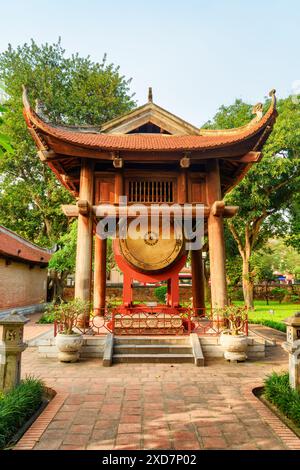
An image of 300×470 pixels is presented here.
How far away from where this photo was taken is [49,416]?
16.4 ft

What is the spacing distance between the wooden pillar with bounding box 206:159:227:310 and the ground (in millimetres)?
2037

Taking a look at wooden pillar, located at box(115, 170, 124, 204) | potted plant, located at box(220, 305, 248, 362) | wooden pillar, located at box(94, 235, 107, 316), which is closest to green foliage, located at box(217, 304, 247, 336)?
potted plant, located at box(220, 305, 248, 362)

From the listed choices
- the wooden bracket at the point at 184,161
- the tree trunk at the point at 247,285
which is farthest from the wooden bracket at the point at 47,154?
the tree trunk at the point at 247,285

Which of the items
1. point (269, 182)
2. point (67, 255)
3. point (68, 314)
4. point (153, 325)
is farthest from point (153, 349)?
point (269, 182)

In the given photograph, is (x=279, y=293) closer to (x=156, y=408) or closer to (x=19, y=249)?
(x=19, y=249)

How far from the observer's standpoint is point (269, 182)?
21328 mm

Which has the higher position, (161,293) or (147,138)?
(147,138)

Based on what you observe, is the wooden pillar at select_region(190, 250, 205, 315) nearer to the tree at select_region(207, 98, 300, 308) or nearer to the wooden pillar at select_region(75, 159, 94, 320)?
the wooden pillar at select_region(75, 159, 94, 320)

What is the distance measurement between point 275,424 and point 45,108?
1051 inches

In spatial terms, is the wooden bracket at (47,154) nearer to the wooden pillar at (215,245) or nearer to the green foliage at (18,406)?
the wooden pillar at (215,245)

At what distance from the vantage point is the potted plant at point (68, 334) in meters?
8.24

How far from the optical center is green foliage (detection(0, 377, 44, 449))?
4.27 m

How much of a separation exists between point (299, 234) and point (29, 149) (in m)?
21.7

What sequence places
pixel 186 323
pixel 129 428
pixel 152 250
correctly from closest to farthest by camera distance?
pixel 129 428
pixel 186 323
pixel 152 250
